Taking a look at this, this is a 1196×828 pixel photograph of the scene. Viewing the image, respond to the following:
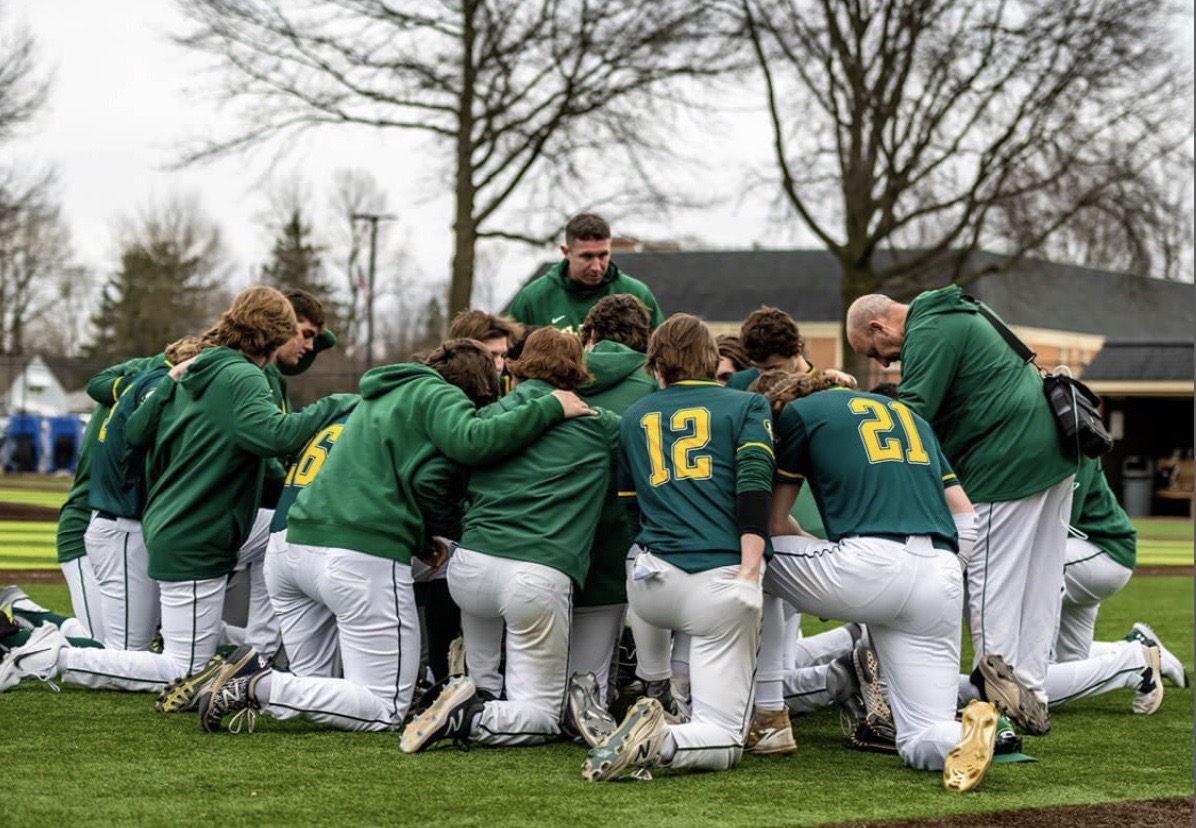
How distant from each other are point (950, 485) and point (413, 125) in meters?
19.2

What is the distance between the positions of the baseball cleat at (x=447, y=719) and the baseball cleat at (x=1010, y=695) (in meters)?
2.13

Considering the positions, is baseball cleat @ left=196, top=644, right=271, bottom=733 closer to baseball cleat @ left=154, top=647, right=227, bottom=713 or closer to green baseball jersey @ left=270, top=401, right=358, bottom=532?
baseball cleat @ left=154, top=647, right=227, bottom=713

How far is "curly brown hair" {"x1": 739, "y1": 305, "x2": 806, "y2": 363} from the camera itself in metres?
7.48

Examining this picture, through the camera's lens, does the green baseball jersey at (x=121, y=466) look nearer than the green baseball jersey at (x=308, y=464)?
No

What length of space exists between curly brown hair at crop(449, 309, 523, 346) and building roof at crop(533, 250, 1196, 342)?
150 feet

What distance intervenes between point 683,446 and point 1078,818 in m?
1.88

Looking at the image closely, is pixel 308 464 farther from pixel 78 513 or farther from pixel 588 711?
pixel 78 513

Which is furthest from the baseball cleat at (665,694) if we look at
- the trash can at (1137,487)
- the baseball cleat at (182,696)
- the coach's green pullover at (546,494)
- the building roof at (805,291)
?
the building roof at (805,291)

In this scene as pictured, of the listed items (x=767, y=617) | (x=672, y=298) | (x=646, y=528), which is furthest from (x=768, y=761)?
(x=672, y=298)

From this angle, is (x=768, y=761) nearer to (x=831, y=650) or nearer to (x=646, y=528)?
(x=646, y=528)

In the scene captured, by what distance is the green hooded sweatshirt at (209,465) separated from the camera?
23.8ft

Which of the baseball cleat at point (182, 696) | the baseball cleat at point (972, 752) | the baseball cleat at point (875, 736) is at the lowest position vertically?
the baseball cleat at point (182, 696)

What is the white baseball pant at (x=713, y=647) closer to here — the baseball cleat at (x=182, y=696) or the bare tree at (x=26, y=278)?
the baseball cleat at (x=182, y=696)

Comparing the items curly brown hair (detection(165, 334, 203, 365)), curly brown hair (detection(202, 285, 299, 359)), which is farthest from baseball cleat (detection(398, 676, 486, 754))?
curly brown hair (detection(165, 334, 203, 365))
